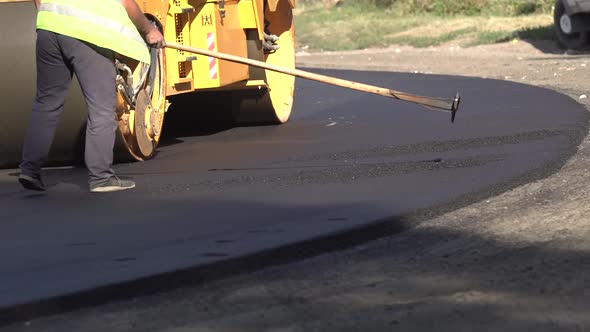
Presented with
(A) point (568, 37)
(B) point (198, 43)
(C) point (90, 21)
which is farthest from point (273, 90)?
(A) point (568, 37)

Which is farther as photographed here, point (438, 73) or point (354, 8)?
point (354, 8)

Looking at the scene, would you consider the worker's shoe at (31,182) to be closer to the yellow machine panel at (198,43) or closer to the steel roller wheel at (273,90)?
the yellow machine panel at (198,43)

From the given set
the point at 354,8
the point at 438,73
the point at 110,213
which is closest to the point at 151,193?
the point at 110,213

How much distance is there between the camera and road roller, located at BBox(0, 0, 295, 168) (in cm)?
826

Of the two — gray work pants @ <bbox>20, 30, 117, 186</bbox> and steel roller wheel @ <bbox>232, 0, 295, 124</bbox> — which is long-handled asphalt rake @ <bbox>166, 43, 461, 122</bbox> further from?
steel roller wheel @ <bbox>232, 0, 295, 124</bbox>

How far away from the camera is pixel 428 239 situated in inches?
239

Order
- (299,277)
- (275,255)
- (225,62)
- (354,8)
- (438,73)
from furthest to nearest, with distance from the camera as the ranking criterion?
(354,8), (438,73), (225,62), (275,255), (299,277)

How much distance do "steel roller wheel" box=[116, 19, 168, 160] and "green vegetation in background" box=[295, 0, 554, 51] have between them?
1437 cm

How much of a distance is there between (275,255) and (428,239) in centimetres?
74

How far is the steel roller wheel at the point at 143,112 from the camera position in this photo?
340 inches

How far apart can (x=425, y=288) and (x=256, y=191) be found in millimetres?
2582

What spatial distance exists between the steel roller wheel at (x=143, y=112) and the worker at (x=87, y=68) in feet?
2.50

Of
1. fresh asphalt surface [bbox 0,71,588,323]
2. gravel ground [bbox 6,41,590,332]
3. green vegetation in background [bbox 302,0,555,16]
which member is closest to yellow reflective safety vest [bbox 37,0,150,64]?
fresh asphalt surface [bbox 0,71,588,323]

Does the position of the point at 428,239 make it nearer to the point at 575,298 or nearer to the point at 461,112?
the point at 575,298
